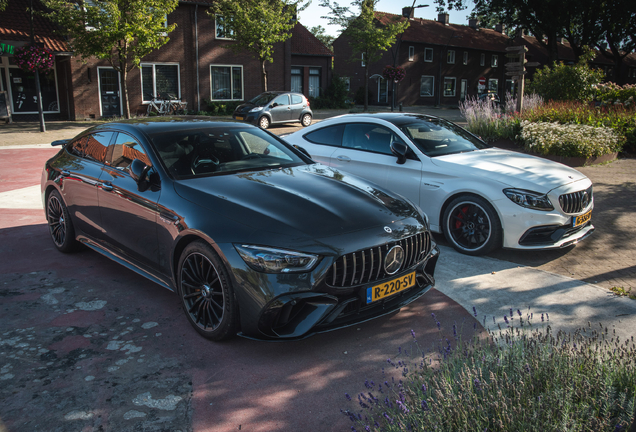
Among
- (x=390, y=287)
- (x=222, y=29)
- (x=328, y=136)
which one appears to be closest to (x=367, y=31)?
(x=222, y=29)

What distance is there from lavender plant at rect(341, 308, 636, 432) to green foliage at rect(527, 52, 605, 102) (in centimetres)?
1772

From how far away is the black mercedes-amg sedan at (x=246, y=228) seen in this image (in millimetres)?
3469

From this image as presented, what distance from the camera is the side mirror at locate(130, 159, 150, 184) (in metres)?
4.34

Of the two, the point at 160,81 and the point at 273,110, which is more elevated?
the point at 160,81

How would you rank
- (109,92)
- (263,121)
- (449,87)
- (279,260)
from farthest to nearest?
1. (449,87)
2. (109,92)
3. (263,121)
4. (279,260)

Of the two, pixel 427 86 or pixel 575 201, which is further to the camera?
pixel 427 86

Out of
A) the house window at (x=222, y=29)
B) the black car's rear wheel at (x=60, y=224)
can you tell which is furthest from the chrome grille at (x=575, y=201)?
the house window at (x=222, y=29)

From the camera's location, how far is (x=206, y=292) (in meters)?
3.79

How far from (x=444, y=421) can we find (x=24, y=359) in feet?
9.66

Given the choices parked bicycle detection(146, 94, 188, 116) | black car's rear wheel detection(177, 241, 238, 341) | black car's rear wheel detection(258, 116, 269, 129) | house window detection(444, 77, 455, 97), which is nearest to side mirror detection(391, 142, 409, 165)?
black car's rear wheel detection(177, 241, 238, 341)

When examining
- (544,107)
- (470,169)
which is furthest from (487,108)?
(470,169)

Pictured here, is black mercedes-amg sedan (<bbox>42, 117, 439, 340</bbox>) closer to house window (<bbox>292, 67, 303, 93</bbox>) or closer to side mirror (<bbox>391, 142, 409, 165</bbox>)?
side mirror (<bbox>391, 142, 409, 165</bbox>)

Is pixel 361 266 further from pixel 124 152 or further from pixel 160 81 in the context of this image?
pixel 160 81

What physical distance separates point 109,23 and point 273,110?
7791mm
